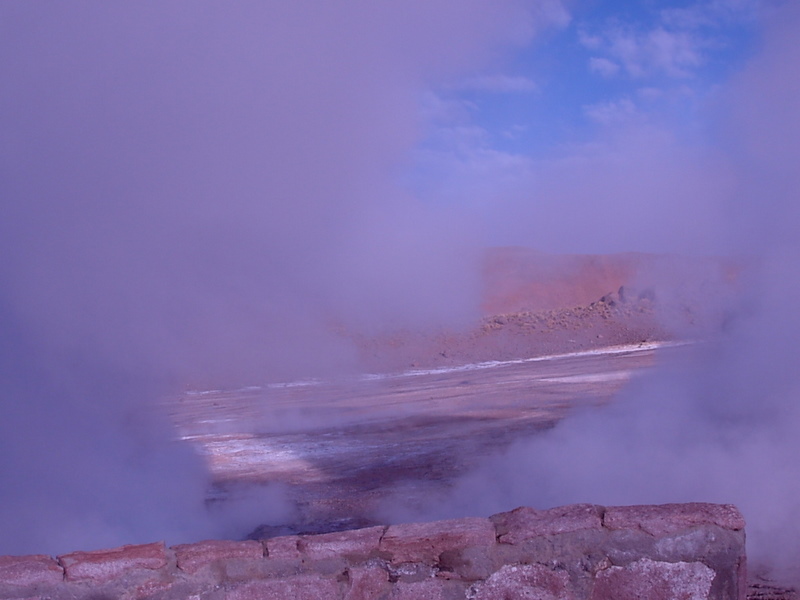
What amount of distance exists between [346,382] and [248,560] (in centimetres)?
1028

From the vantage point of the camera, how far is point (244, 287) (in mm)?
15352

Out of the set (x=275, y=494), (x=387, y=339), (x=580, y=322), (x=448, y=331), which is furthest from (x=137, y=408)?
(x=580, y=322)

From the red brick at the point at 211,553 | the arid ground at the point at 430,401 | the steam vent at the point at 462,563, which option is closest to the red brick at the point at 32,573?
the steam vent at the point at 462,563

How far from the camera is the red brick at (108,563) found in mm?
2283

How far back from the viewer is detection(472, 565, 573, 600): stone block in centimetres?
234

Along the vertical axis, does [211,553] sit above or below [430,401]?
below

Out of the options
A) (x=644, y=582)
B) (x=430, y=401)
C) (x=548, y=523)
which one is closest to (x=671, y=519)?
(x=644, y=582)

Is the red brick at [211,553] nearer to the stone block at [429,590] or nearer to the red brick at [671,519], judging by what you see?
the stone block at [429,590]

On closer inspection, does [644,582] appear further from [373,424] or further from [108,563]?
[373,424]

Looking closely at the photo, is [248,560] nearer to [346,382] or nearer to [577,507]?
[577,507]

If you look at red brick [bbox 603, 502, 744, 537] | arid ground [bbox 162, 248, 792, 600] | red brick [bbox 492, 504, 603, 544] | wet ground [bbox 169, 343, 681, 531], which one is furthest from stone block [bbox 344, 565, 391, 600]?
wet ground [bbox 169, 343, 681, 531]

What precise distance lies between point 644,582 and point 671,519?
0.70ft

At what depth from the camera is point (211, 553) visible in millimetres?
2342

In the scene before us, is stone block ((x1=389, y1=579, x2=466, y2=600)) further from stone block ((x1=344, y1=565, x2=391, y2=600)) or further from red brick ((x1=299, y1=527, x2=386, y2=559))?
red brick ((x1=299, y1=527, x2=386, y2=559))
